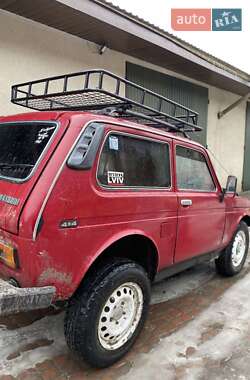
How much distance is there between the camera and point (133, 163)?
3.07 metres

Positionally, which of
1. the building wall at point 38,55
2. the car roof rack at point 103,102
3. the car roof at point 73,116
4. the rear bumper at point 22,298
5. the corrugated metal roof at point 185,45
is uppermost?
the corrugated metal roof at point 185,45

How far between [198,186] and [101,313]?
189 centimetres

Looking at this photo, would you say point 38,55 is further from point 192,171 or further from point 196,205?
point 196,205

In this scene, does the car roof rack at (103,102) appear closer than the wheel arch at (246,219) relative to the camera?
Yes

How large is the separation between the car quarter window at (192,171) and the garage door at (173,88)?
428 cm

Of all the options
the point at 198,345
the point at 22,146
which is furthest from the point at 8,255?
the point at 198,345

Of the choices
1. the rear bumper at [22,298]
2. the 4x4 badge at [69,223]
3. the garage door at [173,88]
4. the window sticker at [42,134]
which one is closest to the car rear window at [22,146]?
the window sticker at [42,134]

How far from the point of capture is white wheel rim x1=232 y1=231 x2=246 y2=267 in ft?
16.0

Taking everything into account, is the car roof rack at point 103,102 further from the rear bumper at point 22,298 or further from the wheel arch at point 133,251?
the rear bumper at point 22,298

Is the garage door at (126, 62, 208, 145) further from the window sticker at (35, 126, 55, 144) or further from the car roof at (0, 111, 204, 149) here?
the window sticker at (35, 126, 55, 144)

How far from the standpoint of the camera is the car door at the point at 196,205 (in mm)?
3580

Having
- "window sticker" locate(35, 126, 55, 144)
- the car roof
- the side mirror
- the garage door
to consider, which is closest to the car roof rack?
the car roof

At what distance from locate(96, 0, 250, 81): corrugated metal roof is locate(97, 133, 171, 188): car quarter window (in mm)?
3706

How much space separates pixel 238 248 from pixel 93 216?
10.1ft
